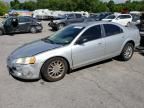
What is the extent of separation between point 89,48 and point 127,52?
2005mm

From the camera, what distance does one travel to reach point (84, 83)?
19.4 ft

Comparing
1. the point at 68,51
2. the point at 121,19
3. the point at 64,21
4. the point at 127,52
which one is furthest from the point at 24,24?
the point at 68,51

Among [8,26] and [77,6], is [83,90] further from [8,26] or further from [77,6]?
[77,6]

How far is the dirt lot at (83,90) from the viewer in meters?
4.77

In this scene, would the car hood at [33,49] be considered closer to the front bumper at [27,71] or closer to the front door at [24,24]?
the front bumper at [27,71]

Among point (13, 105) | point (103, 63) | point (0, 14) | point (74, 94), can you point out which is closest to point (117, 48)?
point (103, 63)

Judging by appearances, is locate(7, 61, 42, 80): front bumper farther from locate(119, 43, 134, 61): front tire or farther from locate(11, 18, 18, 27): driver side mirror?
locate(11, 18, 18, 27): driver side mirror

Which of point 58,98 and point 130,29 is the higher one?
point 130,29

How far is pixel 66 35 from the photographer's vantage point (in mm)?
6863

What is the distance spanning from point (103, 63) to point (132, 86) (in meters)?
2.16

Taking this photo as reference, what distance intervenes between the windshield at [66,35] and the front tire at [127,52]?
6.38 feet

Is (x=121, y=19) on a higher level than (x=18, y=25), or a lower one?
lower

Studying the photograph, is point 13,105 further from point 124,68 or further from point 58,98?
point 124,68

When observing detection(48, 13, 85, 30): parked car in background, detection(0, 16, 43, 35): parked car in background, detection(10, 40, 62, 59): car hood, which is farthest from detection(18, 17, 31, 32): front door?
detection(10, 40, 62, 59): car hood
